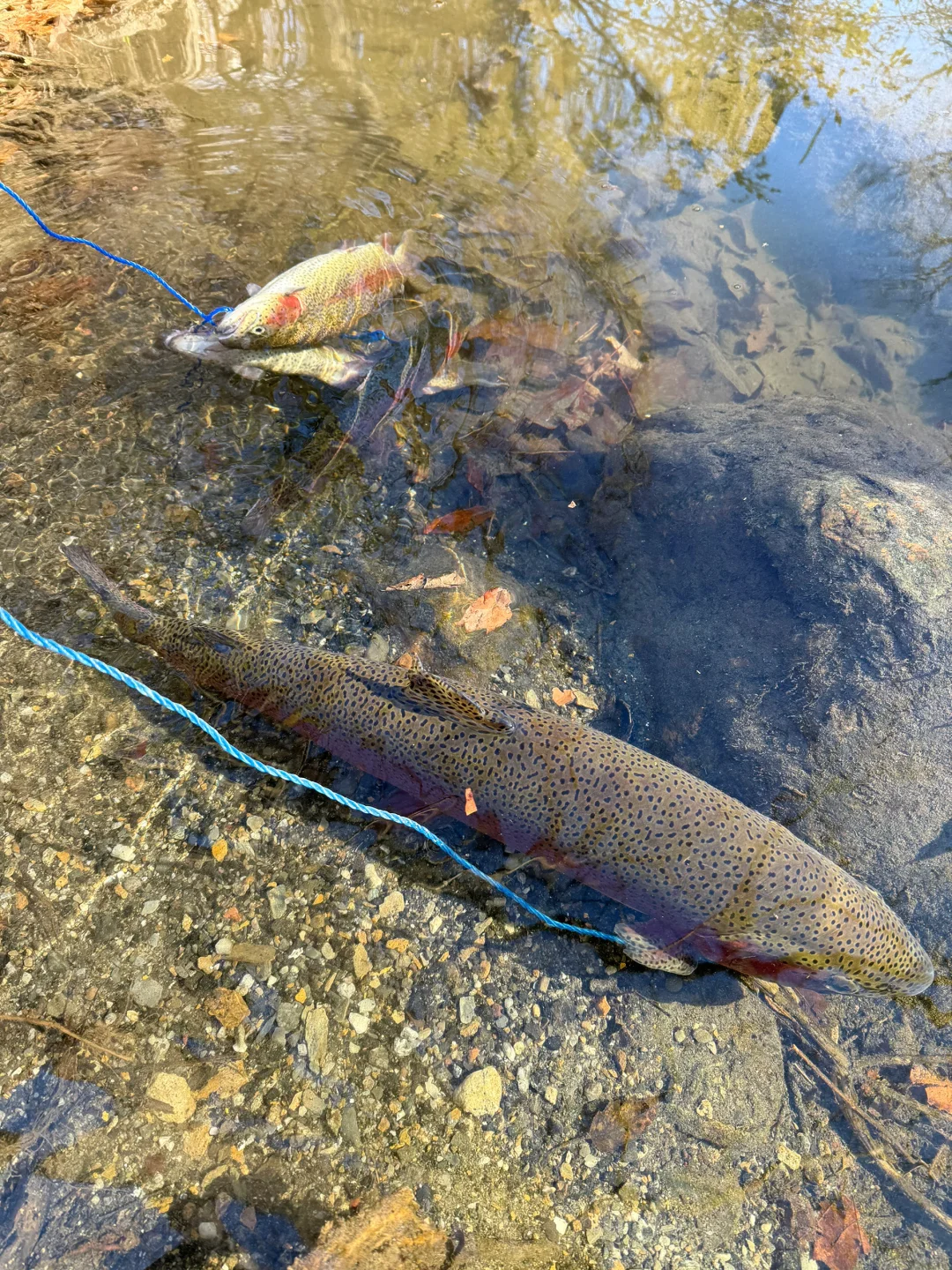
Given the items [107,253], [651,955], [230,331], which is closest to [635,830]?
[651,955]

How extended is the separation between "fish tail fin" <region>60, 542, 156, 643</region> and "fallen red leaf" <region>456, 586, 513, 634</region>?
1.99m

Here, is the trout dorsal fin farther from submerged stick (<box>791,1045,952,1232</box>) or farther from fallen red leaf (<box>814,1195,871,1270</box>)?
fallen red leaf (<box>814,1195,871,1270</box>)

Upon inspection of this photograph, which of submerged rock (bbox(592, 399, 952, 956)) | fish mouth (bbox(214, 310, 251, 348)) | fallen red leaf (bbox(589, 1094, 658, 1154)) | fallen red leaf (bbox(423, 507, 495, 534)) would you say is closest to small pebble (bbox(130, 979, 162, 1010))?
fallen red leaf (bbox(589, 1094, 658, 1154))

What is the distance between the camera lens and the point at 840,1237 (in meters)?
3.03

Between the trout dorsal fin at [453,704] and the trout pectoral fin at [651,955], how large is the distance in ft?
4.09

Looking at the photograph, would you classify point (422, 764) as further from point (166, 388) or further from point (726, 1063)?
point (166, 388)

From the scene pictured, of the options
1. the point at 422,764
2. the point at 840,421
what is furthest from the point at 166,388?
the point at 840,421

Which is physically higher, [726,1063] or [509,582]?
[509,582]

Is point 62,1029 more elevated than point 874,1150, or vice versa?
point 874,1150

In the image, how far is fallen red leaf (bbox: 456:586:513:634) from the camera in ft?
14.9

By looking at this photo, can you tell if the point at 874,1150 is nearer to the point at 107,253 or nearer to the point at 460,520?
the point at 460,520

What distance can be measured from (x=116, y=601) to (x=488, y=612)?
2.37 meters

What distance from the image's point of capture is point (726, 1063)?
338 cm

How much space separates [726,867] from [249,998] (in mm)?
2487
